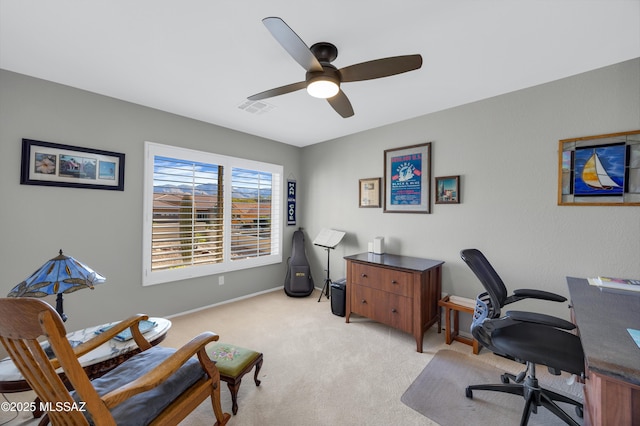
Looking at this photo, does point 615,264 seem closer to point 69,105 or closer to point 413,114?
point 413,114

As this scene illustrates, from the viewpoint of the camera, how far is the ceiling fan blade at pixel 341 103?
1911 millimetres

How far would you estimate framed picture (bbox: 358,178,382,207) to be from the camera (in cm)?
345

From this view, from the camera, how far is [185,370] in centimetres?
138

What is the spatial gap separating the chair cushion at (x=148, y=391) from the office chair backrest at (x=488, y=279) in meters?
1.88

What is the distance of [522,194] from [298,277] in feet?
9.92

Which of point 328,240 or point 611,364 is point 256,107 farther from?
point 611,364

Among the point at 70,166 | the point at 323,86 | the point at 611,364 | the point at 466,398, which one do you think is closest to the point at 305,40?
the point at 323,86

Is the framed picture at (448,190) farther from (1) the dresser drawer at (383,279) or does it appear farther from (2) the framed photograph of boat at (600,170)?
(1) the dresser drawer at (383,279)

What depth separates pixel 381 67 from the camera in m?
1.58

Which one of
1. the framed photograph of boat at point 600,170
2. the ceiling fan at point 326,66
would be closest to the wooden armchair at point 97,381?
the ceiling fan at point 326,66

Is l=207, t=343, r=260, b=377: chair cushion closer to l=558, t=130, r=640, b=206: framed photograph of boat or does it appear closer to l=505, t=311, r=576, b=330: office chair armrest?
l=505, t=311, r=576, b=330: office chair armrest

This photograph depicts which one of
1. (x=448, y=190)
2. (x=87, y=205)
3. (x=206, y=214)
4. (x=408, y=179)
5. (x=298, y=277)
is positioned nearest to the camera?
(x=87, y=205)

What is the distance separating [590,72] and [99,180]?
4685 millimetres

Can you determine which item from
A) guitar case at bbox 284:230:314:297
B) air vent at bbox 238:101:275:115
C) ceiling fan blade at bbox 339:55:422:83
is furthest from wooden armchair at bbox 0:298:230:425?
guitar case at bbox 284:230:314:297
